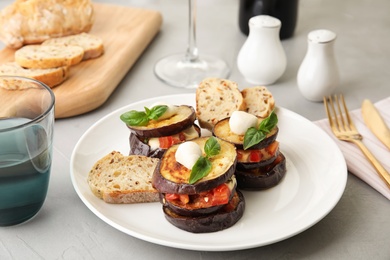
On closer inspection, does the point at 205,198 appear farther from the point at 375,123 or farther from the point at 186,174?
the point at 375,123

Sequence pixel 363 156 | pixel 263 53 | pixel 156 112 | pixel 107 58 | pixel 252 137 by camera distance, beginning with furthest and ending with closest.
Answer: pixel 107 58, pixel 263 53, pixel 363 156, pixel 156 112, pixel 252 137

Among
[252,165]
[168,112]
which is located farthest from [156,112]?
[252,165]

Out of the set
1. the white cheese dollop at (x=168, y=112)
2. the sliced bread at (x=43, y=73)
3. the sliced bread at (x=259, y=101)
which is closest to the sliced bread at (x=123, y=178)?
the white cheese dollop at (x=168, y=112)

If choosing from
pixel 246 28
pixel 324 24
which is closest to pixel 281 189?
pixel 246 28

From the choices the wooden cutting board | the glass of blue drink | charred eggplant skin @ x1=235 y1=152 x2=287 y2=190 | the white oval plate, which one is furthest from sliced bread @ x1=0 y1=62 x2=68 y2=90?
charred eggplant skin @ x1=235 y1=152 x2=287 y2=190

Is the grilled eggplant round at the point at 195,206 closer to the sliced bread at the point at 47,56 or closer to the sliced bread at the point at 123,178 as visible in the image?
the sliced bread at the point at 123,178

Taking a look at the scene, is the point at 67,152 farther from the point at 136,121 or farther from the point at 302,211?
the point at 302,211

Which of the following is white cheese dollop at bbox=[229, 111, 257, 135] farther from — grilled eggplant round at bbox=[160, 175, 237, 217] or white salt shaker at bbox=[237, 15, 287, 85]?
white salt shaker at bbox=[237, 15, 287, 85]

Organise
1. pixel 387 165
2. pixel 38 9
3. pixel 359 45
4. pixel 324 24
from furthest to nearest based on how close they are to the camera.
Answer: pixel 324 24 < pixel 359 45 < pixel 38 9 < pixel 387 165
